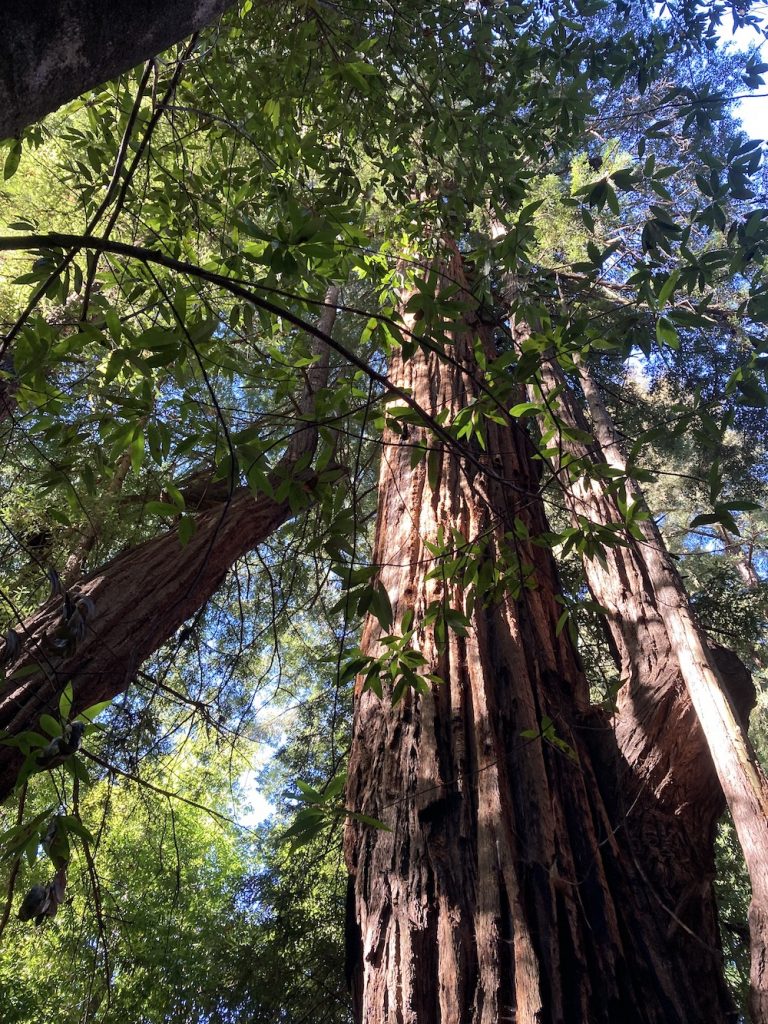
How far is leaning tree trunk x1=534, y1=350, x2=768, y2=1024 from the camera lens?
190 cm

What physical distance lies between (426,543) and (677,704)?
4.38 ft

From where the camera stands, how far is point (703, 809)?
2316 mm

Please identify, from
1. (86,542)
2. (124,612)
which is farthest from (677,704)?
(86,542)

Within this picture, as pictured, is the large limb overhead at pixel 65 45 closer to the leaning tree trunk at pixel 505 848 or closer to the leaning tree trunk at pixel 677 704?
the leaning tree trunk at pixel 505 848

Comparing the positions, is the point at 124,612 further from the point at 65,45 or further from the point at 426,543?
the point at 65,45

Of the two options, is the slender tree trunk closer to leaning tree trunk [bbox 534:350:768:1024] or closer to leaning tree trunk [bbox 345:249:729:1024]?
leaning tree trunk [bbox 345:249:729:1024]

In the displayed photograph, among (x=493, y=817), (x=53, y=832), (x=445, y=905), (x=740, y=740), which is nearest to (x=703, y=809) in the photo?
(x=740, y=740)

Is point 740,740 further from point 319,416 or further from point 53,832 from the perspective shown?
point 53,832

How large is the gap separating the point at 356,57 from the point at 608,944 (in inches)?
127

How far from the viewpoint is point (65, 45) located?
90 centimetres

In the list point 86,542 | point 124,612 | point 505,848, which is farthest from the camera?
point 86,542

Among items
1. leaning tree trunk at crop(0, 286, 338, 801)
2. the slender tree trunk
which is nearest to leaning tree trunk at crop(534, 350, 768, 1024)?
leaning tree trunk at crop(0, 286, 338, 801)

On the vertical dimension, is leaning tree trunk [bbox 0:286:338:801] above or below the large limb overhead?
above

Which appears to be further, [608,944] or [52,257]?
[608,944]
